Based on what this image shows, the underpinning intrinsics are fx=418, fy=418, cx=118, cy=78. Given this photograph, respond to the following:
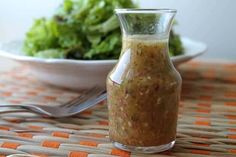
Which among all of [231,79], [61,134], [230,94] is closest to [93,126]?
[61,134]

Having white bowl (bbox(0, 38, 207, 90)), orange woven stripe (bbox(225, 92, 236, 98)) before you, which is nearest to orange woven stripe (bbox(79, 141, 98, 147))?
white bowl (bbox(0, 38, 207, 90))

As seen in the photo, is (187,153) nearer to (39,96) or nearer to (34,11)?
(39,96)

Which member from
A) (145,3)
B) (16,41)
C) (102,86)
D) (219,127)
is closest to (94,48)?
(102,86)

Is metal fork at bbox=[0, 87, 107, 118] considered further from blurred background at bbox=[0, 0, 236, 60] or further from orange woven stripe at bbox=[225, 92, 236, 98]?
blurred background at bbox=[0, 0, 236, 60]

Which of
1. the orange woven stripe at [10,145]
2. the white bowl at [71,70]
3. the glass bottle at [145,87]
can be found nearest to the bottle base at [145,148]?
the glass bottle at [145,87]

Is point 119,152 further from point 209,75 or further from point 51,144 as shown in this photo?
point 209,75

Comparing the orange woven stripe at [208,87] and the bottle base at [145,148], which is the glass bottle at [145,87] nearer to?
the bottle base at [145,148]
